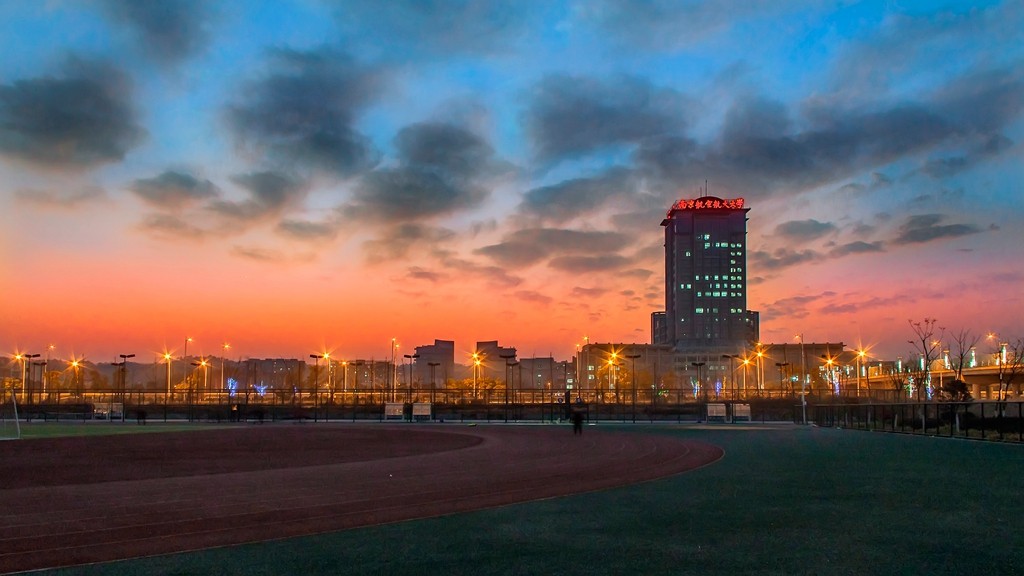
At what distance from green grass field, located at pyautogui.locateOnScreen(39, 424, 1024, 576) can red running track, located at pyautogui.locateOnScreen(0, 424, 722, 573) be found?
1331 mm

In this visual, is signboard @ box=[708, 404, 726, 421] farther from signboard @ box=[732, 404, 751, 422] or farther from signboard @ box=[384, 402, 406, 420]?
signboard @ box=[384, 402, 406, 420]

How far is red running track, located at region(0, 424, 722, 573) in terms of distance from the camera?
12875 millimetres

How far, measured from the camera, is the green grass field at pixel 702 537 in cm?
1002

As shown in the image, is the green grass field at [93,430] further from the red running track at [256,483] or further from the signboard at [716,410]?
the signboard at [716,410]

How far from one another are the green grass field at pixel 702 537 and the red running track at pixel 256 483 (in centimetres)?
133

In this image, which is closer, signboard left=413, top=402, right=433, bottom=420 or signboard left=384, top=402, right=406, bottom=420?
signboard left=413, top=402, right=433, bottom=420

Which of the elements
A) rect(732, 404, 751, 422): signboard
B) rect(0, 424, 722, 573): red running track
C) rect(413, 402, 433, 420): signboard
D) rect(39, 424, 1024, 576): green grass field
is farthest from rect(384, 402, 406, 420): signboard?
rect(39, 424, 1024, 576): green grass field

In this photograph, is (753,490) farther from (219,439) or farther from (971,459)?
(219,439)

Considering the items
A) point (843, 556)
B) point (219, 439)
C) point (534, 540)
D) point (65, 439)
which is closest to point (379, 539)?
point (534, 540)

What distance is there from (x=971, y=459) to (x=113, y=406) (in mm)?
65406

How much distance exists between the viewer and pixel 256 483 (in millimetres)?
20141

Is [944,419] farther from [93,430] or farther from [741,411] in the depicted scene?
[93,430]

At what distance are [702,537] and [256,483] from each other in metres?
12.4

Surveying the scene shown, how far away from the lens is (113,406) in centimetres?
6894
